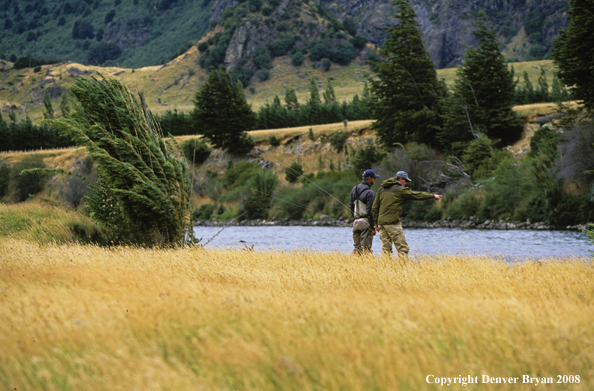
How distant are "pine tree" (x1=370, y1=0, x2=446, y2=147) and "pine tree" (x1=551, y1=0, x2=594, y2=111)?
622 inches

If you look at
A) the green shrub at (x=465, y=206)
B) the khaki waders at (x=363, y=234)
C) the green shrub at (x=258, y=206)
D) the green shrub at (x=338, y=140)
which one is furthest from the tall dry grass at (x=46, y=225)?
the green shrub at (x=338, y=140)

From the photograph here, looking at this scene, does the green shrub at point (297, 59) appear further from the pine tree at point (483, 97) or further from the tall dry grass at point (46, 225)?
the tall dry grass at point (46, 225)

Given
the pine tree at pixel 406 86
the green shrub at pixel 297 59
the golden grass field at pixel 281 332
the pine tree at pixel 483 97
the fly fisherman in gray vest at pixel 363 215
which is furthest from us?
the green shrub at pixel 297 59

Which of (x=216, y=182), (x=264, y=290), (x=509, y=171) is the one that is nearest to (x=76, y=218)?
(x=264, y=290)

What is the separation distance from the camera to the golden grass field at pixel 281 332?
14.1 ft

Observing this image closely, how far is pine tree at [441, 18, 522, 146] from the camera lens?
144 ft

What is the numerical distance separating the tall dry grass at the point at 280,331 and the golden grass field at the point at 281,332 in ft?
0.05

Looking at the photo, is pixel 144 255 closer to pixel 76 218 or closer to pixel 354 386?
pixel 76 218

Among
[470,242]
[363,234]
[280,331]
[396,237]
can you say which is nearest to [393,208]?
[396,237]

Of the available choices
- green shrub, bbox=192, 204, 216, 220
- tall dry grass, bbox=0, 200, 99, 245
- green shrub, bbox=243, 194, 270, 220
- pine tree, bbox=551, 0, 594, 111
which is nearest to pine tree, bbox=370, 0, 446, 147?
green shrub, bbox=243, 194, 270, 220

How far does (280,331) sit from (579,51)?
32.7 m

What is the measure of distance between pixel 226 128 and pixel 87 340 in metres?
63.4

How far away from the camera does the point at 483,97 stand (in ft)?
149

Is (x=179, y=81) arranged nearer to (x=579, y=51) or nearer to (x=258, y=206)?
(x=258, y=206)
